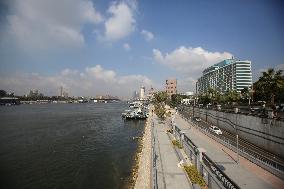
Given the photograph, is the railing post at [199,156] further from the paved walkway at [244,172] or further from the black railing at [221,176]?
the paved walkway at [244,172]

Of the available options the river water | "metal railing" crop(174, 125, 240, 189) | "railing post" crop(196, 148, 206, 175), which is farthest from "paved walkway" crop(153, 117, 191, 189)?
the river water

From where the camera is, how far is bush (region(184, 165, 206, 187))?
20.2m

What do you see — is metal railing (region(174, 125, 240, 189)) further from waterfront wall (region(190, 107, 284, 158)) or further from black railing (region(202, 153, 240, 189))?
waterfront wall (region(190, 107, 284, 158))

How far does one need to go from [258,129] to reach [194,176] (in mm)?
23750

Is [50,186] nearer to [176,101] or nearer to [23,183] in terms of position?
[23,183]

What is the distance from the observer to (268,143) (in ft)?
120

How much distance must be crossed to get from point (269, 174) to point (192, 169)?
6693mm

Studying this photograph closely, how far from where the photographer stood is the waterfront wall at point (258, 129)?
33.9m

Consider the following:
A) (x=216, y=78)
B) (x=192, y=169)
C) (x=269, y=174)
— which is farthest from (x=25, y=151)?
(x=216, y=78)

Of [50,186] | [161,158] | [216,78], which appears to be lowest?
[50,186]

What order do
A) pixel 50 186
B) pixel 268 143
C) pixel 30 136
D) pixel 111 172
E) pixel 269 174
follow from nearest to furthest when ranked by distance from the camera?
pixel 269 174, pixel 50 186, pixel 111 172, pixel 268 143, pixel 30 136

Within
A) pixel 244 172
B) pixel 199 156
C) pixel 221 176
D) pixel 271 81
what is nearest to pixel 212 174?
pixel 221 176

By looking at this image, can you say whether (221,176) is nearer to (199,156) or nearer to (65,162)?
(199,156)

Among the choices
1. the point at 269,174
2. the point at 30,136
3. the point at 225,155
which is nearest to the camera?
the point at 269,174
